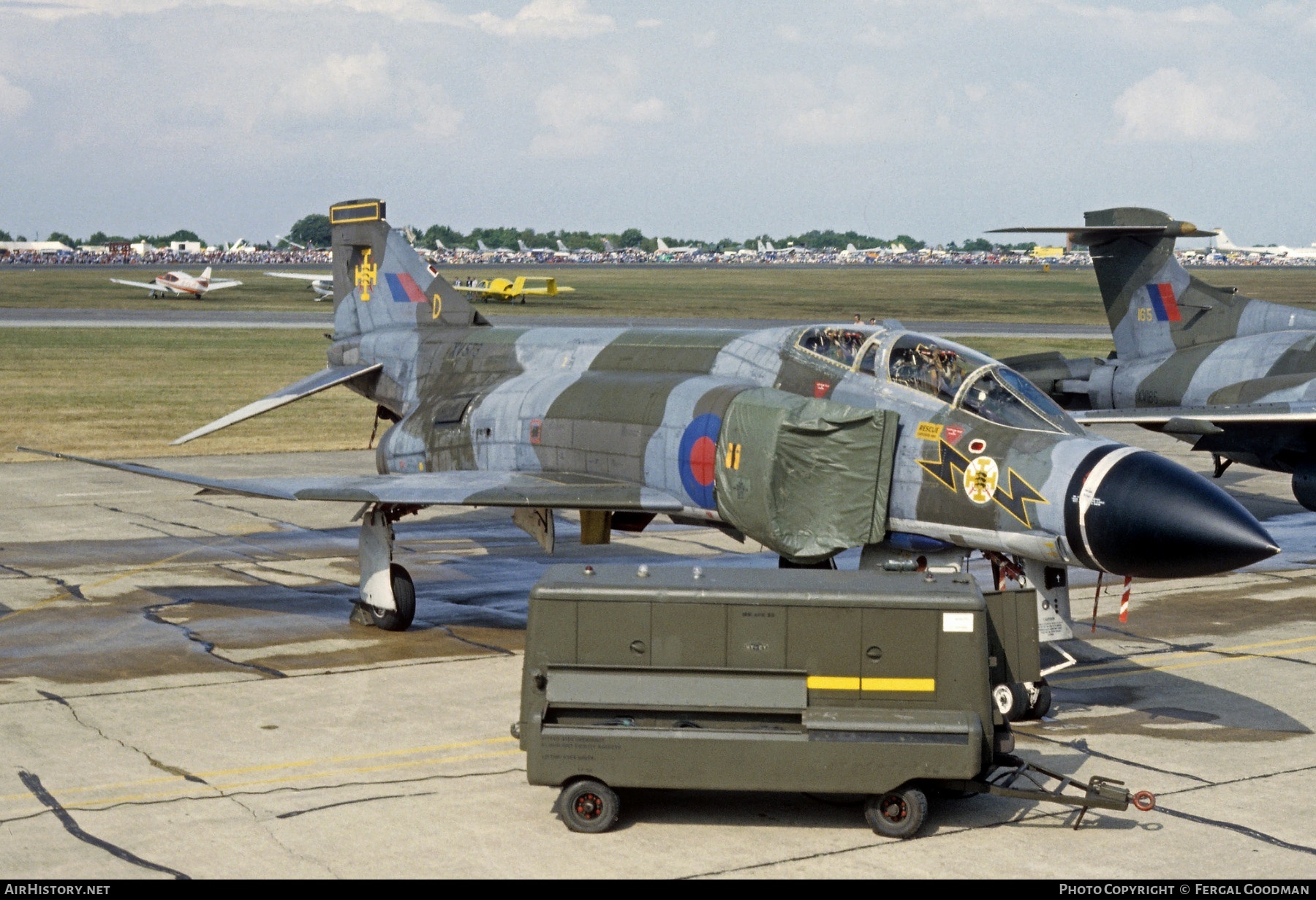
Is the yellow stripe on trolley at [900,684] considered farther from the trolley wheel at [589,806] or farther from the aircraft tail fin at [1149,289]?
the aircraft tail fin at [1149,289]

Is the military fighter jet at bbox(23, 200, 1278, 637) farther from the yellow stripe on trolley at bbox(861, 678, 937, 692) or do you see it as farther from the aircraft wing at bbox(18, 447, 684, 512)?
the yellow stripe on trolley at bbox(861, 678, 937, 692)

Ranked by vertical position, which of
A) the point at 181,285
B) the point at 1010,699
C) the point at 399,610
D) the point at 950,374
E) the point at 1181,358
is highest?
the point at 181,285

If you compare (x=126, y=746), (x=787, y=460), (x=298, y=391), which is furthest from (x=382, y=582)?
(x=298, y=391)

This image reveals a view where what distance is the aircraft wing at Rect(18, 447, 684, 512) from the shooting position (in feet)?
48.5

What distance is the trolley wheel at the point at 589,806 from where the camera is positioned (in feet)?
31.2

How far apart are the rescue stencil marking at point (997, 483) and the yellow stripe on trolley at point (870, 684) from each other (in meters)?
3.04

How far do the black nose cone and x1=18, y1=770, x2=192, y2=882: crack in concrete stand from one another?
733 cm

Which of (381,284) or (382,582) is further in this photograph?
(381,284)

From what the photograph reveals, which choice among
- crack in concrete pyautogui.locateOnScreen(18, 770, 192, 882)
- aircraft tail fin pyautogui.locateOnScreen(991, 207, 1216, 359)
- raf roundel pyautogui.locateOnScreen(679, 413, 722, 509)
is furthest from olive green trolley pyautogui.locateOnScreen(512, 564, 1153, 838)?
aircraft tail fin pyautogui.locateOnScreen(991, 207, 1216, 359)

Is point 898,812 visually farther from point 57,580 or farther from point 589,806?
point 57,580

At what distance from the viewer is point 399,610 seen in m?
15.8

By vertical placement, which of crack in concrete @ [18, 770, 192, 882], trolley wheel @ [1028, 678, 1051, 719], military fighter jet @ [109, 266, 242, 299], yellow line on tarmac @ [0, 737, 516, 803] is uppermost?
military fighter jet @ [109, 266, 242, 299]

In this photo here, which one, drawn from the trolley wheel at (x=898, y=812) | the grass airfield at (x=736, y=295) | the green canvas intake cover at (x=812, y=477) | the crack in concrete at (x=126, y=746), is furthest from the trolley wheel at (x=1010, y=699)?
the grass airfield at (x=736, y=295)

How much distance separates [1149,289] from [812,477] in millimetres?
14883
